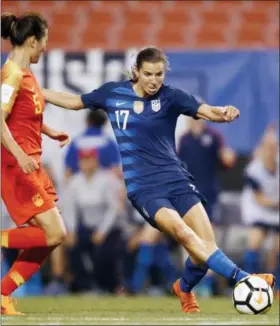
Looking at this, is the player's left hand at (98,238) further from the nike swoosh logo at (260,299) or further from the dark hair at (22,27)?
the nike swoosh logo at (260,299)

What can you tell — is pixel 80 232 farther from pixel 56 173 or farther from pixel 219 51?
pixel 219 51

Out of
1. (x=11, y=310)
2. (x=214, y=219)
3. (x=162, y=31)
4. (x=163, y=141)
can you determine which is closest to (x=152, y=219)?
(x=163, y=141)

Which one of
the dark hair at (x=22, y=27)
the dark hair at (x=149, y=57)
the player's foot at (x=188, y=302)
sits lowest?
the player's foot at (x=188, y=302)

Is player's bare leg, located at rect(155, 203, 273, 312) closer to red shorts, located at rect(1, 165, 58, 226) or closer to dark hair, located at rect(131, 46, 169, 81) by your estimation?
red shorts, located at rect(1, 165, 58, 226)

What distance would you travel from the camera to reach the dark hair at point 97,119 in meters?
15.4

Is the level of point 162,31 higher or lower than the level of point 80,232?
higher

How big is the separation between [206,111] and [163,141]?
0.40 m

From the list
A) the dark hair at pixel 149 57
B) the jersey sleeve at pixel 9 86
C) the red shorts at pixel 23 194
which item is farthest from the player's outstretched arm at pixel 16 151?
the dark hair at pixel 149 57

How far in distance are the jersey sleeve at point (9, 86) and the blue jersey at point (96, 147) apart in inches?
215

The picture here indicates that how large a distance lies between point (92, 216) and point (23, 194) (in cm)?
548

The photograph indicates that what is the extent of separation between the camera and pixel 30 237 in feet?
33.6

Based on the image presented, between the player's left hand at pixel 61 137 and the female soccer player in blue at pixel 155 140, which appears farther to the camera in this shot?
the player's left hand at pixel 61 137

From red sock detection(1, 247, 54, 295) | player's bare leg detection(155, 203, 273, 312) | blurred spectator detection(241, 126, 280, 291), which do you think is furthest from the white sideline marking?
blurred spectator detection(241, 126, 280, 291)

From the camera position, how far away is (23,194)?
397 inches
